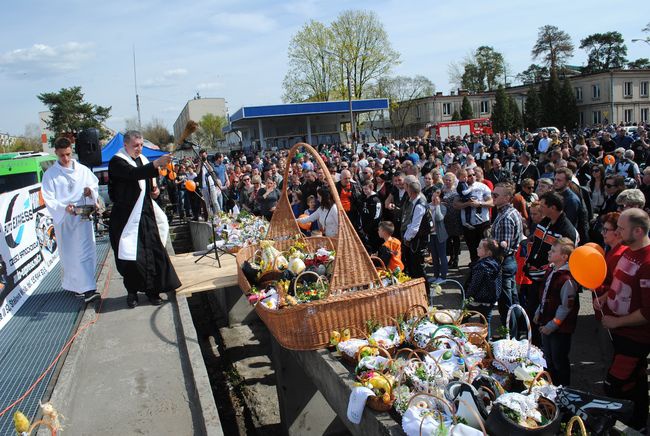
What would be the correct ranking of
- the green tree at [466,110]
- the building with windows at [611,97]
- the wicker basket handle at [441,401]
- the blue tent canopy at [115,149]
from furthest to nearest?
the green tree at [466,110] < the building with windows at [611,97] < the blue tent canopy at [115,149] < the wicker basket handle at [441,401]

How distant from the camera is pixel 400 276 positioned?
16.6 ft

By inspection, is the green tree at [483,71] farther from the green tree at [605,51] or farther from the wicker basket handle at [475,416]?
the wicker basket handle at [475,416]

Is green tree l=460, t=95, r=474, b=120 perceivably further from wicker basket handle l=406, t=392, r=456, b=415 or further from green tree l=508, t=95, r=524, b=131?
wicker basket handle l=406, t=392, r=456, b=415

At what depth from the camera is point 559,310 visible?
4277 mm

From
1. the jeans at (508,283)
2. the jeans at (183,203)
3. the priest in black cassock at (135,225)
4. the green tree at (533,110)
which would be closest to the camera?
the jeans at (508,283)

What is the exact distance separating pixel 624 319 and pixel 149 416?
3.71m

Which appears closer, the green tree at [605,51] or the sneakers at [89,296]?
the sneakers at [89,296]

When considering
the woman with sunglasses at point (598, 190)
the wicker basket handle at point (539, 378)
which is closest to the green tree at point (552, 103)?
the woman with sunglasses at point (598, 190)

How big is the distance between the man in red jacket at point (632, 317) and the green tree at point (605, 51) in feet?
245

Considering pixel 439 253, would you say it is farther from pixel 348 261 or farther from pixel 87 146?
pixel 87 146

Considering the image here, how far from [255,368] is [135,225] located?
3.09 metres

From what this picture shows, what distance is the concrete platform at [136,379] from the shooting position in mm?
3836

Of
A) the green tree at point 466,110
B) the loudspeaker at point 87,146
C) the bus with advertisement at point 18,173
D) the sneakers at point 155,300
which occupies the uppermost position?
the green tree at point 466,110

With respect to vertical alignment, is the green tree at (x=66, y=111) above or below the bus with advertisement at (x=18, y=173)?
above
